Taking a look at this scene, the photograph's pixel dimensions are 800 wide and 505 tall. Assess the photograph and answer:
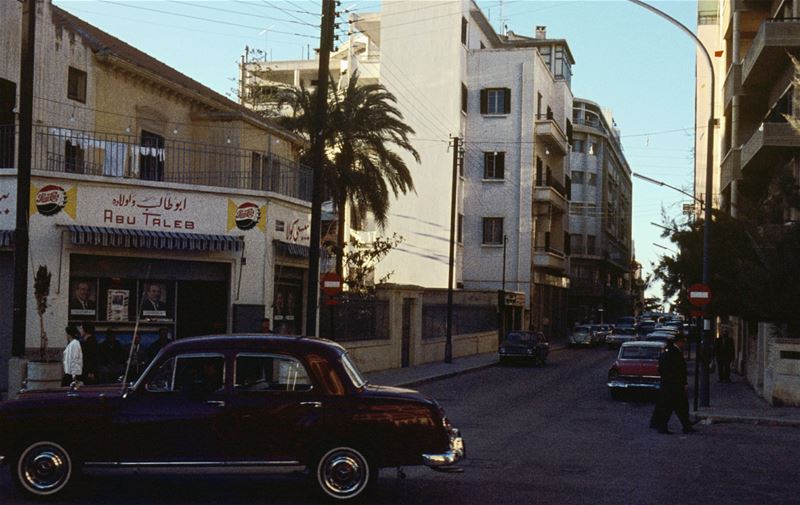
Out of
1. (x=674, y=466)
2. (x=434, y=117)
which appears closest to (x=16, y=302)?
(x=674, y=466)

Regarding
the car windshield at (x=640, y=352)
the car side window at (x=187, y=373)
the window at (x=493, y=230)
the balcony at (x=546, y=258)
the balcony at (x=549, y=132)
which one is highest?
the balcony at (x=549, y=132)

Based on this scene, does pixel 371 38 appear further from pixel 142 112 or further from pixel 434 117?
pixel 142 112

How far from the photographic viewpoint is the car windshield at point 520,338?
144 ft

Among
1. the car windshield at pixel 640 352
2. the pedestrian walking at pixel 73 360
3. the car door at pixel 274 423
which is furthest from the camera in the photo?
the car windshield at pixel 640 352

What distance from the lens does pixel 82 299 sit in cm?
2350

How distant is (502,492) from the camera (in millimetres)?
11500

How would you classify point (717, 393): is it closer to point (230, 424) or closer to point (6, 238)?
point (6, 238)

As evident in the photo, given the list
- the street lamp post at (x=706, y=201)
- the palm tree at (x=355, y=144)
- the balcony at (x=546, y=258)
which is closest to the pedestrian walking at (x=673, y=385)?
the street lamp post at (x=706, y=201)

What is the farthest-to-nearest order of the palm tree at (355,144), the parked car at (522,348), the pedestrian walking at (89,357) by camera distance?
the parked car at (522,348), the palm tree at (355,144), the pedestrian walking at (89,357)

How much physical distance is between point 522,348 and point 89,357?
26.8 m

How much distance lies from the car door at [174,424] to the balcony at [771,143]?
85.9ft

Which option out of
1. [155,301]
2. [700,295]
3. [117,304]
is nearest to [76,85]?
[155,301]

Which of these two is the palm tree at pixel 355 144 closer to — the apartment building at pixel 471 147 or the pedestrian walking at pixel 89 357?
the pedestrian walking at pixel 89 357

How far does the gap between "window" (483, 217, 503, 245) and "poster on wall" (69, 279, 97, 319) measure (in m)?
45.6
